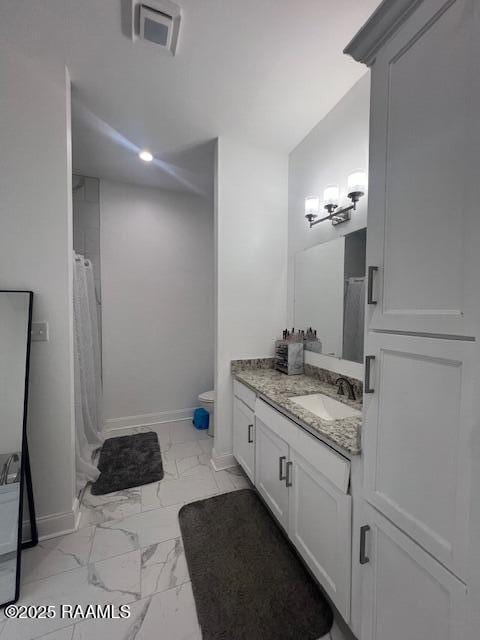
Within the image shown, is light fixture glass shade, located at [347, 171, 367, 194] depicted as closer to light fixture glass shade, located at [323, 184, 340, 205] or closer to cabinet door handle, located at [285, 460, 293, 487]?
light fixture glass shade, located at [323, 184, 340, 205]

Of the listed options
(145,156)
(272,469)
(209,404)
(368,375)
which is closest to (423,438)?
(368,375)

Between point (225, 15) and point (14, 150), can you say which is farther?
point (14, 150)

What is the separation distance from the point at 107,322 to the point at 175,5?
8.50 feet

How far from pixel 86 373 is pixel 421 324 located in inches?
101

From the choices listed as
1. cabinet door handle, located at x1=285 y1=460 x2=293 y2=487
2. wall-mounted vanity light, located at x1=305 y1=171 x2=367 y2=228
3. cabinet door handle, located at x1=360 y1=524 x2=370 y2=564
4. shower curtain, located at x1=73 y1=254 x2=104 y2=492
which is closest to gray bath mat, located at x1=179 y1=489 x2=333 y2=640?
cabinet door handle, located at x1=285 y1=460 x2=293 y2=487

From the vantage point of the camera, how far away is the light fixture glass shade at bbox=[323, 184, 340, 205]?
1805 mm

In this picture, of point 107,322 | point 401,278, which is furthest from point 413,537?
point 107,322

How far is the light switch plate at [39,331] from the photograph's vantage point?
61.3 inches

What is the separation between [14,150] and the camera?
4.84ft

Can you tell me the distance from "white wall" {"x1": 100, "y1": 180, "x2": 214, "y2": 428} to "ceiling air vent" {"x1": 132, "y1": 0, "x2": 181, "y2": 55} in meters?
1.78

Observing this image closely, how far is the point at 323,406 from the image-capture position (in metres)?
1.72

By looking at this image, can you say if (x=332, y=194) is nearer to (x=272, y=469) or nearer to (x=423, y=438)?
(x=423, y=438)

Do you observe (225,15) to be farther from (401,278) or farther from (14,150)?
(401,278)

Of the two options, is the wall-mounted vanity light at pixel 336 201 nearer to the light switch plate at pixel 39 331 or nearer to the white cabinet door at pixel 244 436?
the white cabinet door at pixel 244 436
